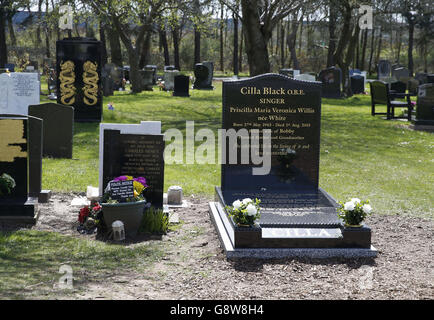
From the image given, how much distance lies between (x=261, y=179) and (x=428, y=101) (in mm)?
12225

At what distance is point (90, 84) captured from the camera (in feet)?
61.2

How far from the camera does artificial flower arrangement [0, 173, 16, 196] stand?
26.2 ft

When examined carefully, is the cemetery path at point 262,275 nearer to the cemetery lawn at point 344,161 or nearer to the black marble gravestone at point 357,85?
the cemetery lawn at point 344,161

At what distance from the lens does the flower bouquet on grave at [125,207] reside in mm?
7629

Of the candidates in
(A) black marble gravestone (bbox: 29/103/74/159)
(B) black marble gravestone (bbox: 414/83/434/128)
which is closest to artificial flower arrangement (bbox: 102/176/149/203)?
(A) black marble gravestone (bbox: 29/103/74/159)

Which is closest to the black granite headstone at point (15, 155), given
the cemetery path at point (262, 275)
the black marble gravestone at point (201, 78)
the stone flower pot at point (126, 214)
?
the cemetery path at point (262, 275)

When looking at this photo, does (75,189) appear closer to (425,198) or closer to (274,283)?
(274,283)

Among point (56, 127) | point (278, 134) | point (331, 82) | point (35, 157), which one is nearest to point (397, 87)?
point (331, 82)

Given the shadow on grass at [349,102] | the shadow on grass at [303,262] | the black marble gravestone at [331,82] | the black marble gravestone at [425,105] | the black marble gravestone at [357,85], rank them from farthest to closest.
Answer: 1. the black marble gravestone at [357,85]
2. the black marble gravestone at [331,82]
3. the shadow on grass at [349,102]
4. the black marble gravestone at [425,105]
5. the shadow on grass at [303,262]

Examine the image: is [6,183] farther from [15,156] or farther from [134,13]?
[134,13]

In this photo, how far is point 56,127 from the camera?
12719 mm

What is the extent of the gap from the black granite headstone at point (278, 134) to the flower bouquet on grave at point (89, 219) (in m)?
1.81
